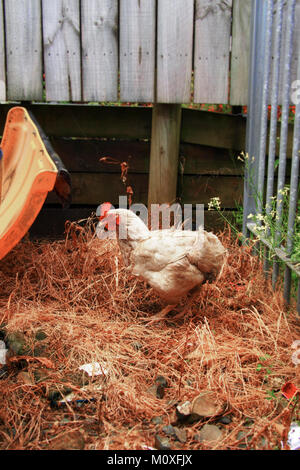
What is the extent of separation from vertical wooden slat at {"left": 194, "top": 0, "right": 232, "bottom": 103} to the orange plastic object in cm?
110

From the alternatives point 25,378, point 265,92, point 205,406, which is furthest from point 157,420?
point 265,92

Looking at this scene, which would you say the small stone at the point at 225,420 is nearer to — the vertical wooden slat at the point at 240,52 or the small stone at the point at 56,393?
the small stone at the point at 56,393

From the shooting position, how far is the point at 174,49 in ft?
9.66

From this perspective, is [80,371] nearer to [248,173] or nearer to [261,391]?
[261,391]

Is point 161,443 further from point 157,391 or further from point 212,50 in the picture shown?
point 212,50

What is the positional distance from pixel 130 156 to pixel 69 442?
2391 mm

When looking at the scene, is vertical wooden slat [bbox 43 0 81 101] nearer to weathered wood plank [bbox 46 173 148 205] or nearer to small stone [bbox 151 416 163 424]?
weathered wood plank [bbox 46 173 148 205]

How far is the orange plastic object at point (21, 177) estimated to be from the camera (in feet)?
7.45

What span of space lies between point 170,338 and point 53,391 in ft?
2.18

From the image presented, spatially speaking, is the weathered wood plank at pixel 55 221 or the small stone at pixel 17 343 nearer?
the small stone at pixel 17 343

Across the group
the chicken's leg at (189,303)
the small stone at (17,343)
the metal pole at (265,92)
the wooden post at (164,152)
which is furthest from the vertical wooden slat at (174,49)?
the small stone at (17,343)

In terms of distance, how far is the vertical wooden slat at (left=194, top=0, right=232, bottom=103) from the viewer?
115 inches

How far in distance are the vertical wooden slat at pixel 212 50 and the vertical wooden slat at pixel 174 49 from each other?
0.05 metres
